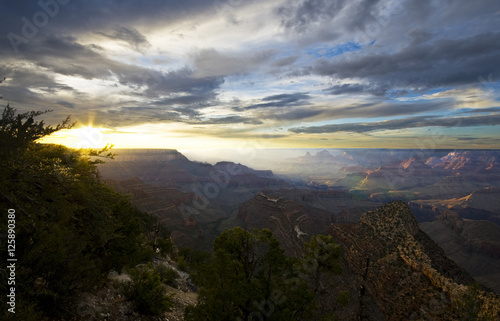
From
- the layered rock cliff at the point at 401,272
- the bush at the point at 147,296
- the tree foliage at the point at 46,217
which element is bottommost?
the layered rock cliff at the point at 401,272

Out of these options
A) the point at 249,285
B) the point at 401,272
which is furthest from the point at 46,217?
the point at 401,272

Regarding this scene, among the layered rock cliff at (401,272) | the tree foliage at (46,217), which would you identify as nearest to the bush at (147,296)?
the tree foliage at (46,217)

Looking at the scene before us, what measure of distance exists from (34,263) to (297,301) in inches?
529

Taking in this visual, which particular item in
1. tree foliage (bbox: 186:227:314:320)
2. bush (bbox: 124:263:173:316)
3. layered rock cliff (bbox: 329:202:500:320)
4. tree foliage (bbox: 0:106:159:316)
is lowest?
layered rock cliff (bbox: 329:202:500:320)

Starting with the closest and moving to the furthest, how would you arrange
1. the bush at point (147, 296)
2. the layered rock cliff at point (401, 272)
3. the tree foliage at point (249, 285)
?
1. the tree foliage at point (249, 285)
2. the bush at point (147, 296)
3. the layered rock cliff at point (401, 272)

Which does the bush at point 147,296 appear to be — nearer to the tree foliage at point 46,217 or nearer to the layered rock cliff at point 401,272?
the tree foliage at point 46,217

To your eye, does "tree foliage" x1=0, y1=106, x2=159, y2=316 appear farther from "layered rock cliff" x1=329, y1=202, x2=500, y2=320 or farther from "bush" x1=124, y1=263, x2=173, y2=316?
"layered rock cliff" x1=329, y1=202, x2=500, y2=320

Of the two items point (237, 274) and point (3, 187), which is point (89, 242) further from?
point (237, 274)

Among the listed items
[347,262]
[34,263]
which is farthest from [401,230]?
[34,263]

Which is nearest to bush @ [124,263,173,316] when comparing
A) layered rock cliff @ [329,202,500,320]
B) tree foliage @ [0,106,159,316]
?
tree foliage @ [0,106,159,316]

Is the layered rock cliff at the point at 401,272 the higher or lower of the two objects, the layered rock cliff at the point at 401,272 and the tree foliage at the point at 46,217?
the lower

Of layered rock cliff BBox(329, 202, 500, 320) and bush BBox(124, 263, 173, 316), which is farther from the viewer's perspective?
layered rock cliff BBox(329, 202, 500, 320)

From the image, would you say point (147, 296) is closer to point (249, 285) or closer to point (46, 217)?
point (249, 285)

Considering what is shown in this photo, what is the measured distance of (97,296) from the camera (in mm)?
14484
